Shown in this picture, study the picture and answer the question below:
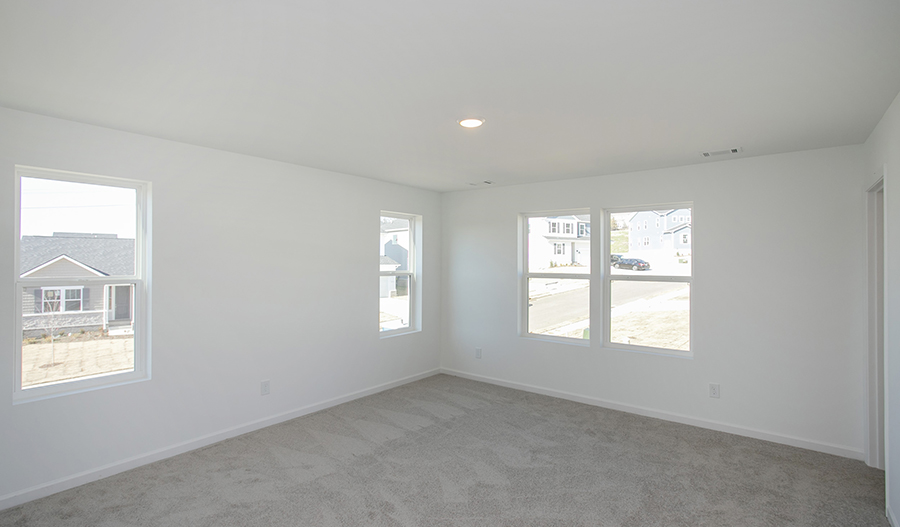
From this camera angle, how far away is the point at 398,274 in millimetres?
5461

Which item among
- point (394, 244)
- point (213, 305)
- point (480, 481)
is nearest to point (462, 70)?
point (480, 481)

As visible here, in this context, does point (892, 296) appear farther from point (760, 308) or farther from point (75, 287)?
point (75, 287)

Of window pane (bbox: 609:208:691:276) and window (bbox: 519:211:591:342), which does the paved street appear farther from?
window pane (bbox: 609:208:691:276)

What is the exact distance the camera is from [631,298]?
454 centimetres

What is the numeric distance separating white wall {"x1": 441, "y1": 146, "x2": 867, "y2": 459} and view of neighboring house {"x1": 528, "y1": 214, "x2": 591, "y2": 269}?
20cm

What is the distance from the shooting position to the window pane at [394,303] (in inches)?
207

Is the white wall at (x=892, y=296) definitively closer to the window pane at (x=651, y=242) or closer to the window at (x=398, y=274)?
the window pane at (x=651, y=242)

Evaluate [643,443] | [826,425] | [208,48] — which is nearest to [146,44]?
[208,48]

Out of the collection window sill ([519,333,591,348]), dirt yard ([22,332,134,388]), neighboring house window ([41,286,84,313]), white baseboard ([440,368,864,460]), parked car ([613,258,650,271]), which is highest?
parked car ([613,258,650,271])

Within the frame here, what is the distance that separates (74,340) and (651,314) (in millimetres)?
4706

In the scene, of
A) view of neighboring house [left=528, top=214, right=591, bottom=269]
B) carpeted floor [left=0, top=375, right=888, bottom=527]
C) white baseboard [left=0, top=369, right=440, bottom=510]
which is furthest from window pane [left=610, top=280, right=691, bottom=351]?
white baseboard [left=0, top=369, right=440, bottom=510]

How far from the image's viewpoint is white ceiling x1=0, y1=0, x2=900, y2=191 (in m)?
1.62

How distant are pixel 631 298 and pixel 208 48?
4084 millimetres

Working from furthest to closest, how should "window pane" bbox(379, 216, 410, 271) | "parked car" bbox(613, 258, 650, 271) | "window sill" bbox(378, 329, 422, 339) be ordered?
"window pane" bbox(379, 216, 410, 271) < "window sill" bbox(378, 329, 422, 339) < "parked car" bbox(613, 258, 650, 271)
